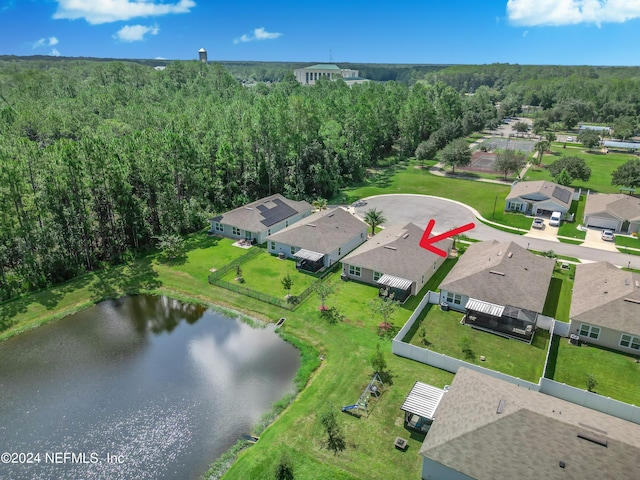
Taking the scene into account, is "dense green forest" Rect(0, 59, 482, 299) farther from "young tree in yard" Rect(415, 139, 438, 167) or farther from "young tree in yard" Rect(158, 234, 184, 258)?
"young tree in yard" Rect(415, 139, 438, 167)

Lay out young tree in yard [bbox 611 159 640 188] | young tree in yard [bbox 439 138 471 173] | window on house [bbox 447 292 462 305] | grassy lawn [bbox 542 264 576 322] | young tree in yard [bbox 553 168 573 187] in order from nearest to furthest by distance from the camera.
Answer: grassy lawn [bbox 542 264 576 322] → window on house [bbox 447 292 462 305] → young tree in yard [bbox 611 159 640 188] → young tree in yard [bbox 553 168 573 187] → young tree in yard [bbox 439 138 471 173]

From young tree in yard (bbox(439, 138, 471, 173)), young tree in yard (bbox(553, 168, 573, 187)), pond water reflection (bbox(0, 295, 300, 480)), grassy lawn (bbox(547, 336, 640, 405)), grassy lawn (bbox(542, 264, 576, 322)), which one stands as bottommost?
grassy lawn (bbox(547, 336, 640, 405))

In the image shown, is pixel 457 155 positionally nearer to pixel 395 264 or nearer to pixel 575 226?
pixel 575 226

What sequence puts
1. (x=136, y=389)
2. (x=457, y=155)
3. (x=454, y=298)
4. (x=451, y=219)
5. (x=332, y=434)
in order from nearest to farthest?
(x=332, y=434)
(x=136, y=389)
(x=454, y=298)
(x=451, y=219)
(x=457, y=155)

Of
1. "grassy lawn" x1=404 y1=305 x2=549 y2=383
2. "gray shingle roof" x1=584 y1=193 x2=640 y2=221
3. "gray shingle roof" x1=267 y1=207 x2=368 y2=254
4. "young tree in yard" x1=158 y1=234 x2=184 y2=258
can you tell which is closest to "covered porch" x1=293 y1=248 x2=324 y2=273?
"gray shingle roof" x1=267 y1=207 x2=368 y2=254

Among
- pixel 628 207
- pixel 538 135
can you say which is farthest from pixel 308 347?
pixel 538 135

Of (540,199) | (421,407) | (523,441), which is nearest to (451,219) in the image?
(540,199)
